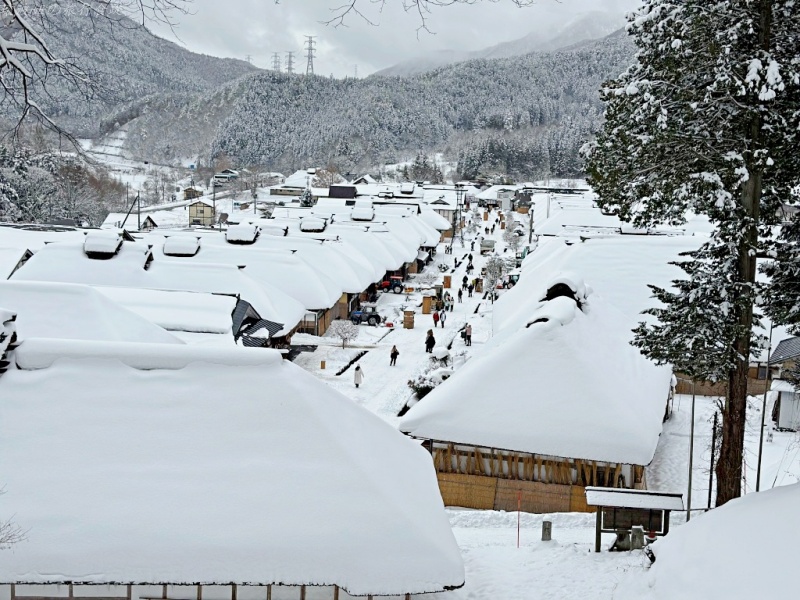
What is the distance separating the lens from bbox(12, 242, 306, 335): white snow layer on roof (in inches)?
975

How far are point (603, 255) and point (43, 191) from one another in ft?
169

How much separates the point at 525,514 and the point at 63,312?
9629 millimetres

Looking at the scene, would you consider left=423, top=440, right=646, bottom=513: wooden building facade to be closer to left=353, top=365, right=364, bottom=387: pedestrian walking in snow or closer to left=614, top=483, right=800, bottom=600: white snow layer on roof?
left=614, top=483, right=800, bottom=600: white snow layer on roof

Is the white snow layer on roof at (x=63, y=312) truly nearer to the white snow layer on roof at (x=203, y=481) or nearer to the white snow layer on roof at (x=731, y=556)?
the white snow layer on roof at (x=203, y=481)

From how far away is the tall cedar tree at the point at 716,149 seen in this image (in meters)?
10.2

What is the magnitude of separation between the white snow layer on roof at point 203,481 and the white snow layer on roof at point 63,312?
6512mm

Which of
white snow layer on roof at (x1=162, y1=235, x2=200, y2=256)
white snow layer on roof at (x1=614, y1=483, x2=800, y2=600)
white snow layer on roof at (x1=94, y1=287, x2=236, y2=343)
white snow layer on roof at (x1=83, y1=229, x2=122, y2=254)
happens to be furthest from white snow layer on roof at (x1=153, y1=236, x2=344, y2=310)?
white snow layer on roof at (x1=614, y1=483, x2=800, y2=600)

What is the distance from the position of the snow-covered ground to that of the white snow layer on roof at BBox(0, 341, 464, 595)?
4.98ft

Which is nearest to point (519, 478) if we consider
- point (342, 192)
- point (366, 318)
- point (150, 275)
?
point (150, 275)

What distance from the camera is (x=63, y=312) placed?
16.0 metres

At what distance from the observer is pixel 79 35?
19.4 feet

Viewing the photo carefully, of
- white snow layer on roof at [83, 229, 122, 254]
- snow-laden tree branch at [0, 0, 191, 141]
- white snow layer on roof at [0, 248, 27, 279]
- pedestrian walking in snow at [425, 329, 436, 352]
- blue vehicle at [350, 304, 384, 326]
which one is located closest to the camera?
snow-laden tree branch at [0, 0, 191, 141]

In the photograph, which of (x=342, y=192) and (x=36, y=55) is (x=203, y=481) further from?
(x=342, y=192)

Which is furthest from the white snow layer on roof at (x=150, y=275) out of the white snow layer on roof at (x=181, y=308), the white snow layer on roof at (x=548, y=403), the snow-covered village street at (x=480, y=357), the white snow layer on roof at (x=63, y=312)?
the white snow layer on roof at (x=548, y=403)
